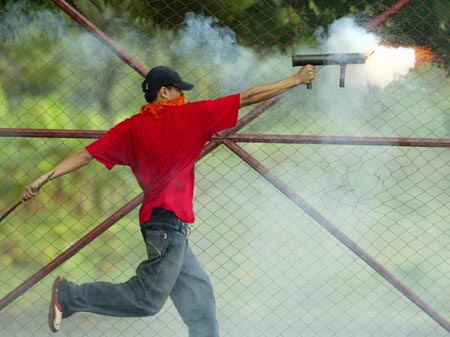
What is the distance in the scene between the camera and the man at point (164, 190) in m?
4.30

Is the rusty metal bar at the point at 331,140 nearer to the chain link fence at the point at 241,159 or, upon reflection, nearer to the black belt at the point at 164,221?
the black belt at the point at 164,221

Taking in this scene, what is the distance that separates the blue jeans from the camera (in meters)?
4.29

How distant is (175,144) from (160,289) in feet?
2.33

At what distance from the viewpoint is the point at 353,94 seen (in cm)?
883

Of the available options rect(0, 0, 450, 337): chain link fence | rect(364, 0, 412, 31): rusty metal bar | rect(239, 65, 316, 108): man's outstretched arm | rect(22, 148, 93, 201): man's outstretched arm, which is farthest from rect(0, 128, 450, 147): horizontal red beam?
rect(0, 0, 450, 337): chain link fence

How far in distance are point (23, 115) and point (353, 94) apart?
324 cm

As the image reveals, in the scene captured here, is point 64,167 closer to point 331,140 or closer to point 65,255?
point 65,255

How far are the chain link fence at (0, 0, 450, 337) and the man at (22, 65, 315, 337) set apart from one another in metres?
3.36

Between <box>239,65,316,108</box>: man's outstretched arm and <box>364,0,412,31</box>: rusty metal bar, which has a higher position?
<box>239,65,316,108</box>: man's outstretched arm

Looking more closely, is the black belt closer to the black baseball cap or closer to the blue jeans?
the blue jeans

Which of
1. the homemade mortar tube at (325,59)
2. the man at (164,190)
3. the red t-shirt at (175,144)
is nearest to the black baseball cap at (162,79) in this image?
the man at (164,190)

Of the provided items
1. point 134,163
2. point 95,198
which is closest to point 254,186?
point 95,198

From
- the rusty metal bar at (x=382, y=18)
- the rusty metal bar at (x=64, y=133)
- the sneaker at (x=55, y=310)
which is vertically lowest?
the sneaker at (x=55, y=310)

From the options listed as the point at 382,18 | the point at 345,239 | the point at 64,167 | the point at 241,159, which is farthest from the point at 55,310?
the point at 241,159
